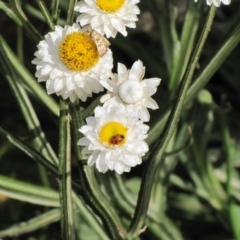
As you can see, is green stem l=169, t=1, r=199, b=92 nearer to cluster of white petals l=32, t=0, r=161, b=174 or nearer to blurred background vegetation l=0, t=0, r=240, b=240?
blurred background vegetation l=0, t=0, r=240, b=240

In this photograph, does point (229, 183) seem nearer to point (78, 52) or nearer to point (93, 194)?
point (93, 194)

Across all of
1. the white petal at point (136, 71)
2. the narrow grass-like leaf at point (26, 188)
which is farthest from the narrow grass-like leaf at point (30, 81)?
the white petal at point (136, 71)

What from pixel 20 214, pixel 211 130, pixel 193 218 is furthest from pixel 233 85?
pixel 20 214

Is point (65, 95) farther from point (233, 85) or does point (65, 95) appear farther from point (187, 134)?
point (233, 85)

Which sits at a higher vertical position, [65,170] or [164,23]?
[164,23]

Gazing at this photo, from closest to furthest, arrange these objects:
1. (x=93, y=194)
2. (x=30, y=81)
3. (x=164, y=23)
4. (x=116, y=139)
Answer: (x=116, y=139)
(x=93, y=194)
(x=30, y=81)
(x=164, y=23)

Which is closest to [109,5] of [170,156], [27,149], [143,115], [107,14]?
[107,14]

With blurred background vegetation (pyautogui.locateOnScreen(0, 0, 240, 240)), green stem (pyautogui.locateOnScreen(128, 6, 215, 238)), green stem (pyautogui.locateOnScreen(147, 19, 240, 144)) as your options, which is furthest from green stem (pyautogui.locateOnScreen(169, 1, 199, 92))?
green stem (pyautogui.locateOnScreen(128, 6, 215, 238))
